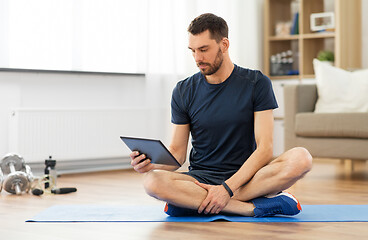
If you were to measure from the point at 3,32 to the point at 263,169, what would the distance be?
98.1 inches

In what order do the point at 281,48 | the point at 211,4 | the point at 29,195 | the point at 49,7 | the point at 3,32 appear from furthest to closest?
the point at 281,48
the point at 211,4
the point at 49,7
the point at 3,32
the point at 29,195

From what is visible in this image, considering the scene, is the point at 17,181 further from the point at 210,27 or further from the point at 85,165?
the point at 210,27

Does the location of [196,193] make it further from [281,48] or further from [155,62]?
[281,48]

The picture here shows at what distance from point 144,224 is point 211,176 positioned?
0.33 meters

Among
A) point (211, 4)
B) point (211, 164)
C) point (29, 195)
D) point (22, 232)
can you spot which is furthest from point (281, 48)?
point (22, 232)

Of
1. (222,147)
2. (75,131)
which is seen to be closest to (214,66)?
(222,147)

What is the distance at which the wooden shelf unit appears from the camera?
5.36 metres

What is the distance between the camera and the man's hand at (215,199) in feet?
7.70

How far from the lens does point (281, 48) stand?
596 cm

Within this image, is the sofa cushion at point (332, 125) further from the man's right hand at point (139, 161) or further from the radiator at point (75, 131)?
the man's right hand at point (139, 161)


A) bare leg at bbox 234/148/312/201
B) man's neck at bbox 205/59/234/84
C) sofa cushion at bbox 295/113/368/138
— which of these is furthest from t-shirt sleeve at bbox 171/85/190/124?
sofa cushion at bbox 295/113/368/138

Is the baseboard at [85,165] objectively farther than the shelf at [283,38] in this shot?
No

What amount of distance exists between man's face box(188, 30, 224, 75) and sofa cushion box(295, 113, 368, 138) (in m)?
1.76

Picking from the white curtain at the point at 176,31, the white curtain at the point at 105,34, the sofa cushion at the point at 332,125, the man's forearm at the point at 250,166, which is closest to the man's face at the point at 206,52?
the man's forearm at the point at 250,166
